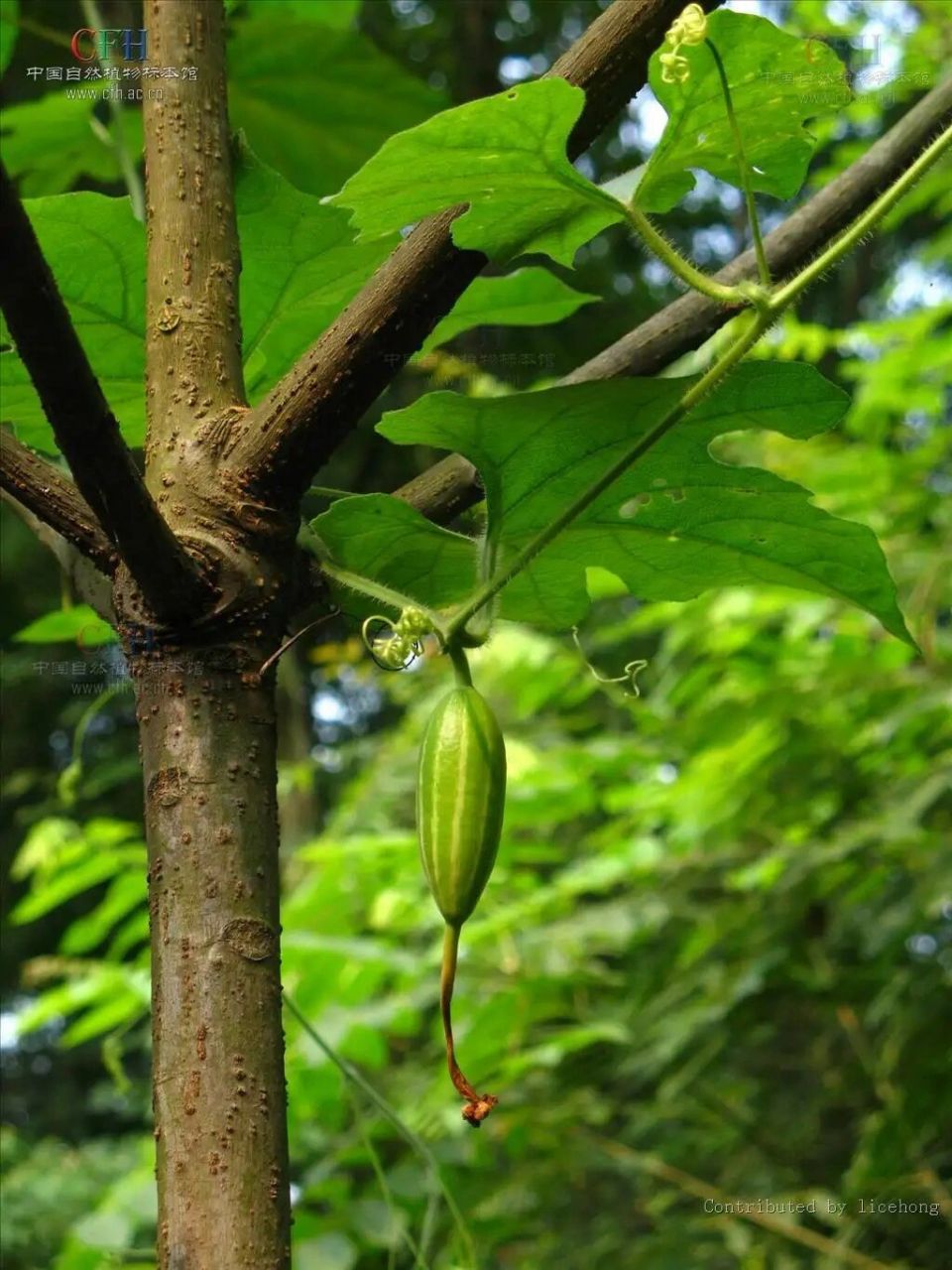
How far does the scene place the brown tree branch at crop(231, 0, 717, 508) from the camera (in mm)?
562

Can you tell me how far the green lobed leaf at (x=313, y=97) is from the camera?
1.28 m

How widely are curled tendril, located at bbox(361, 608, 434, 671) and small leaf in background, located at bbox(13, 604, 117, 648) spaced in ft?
0.92

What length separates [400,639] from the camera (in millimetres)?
604

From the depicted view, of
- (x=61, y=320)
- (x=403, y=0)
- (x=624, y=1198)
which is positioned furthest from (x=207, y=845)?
(x=403, y=0)

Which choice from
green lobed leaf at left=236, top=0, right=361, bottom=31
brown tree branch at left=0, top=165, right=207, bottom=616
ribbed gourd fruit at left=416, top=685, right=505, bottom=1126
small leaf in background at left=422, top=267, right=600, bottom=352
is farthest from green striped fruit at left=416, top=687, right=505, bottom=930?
green lobed leaf at left=236, top=0, right=361, bottom=31

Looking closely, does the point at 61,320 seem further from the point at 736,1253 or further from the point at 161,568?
the point at 736,1253

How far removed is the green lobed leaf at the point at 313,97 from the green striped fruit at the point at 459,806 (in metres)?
0.89

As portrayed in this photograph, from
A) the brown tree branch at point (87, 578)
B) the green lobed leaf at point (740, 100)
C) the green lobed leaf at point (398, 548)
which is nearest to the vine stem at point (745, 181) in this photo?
the green lobed leaf at point (740, 100)

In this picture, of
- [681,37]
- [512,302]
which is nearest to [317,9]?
[512,302]

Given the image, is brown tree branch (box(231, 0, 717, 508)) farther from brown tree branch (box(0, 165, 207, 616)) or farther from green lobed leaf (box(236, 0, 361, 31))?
green lobed leaf (box(236, 0, 361, 31))

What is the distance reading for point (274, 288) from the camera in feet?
2.63

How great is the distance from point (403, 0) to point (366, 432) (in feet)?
4.92

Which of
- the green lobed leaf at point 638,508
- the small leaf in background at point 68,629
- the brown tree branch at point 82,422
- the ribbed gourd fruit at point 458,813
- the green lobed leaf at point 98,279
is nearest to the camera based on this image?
the brown tree branch at point 82,422

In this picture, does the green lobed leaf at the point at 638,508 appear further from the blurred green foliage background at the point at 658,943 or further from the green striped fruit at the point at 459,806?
the blurred green foliage background at the point at 658,943
